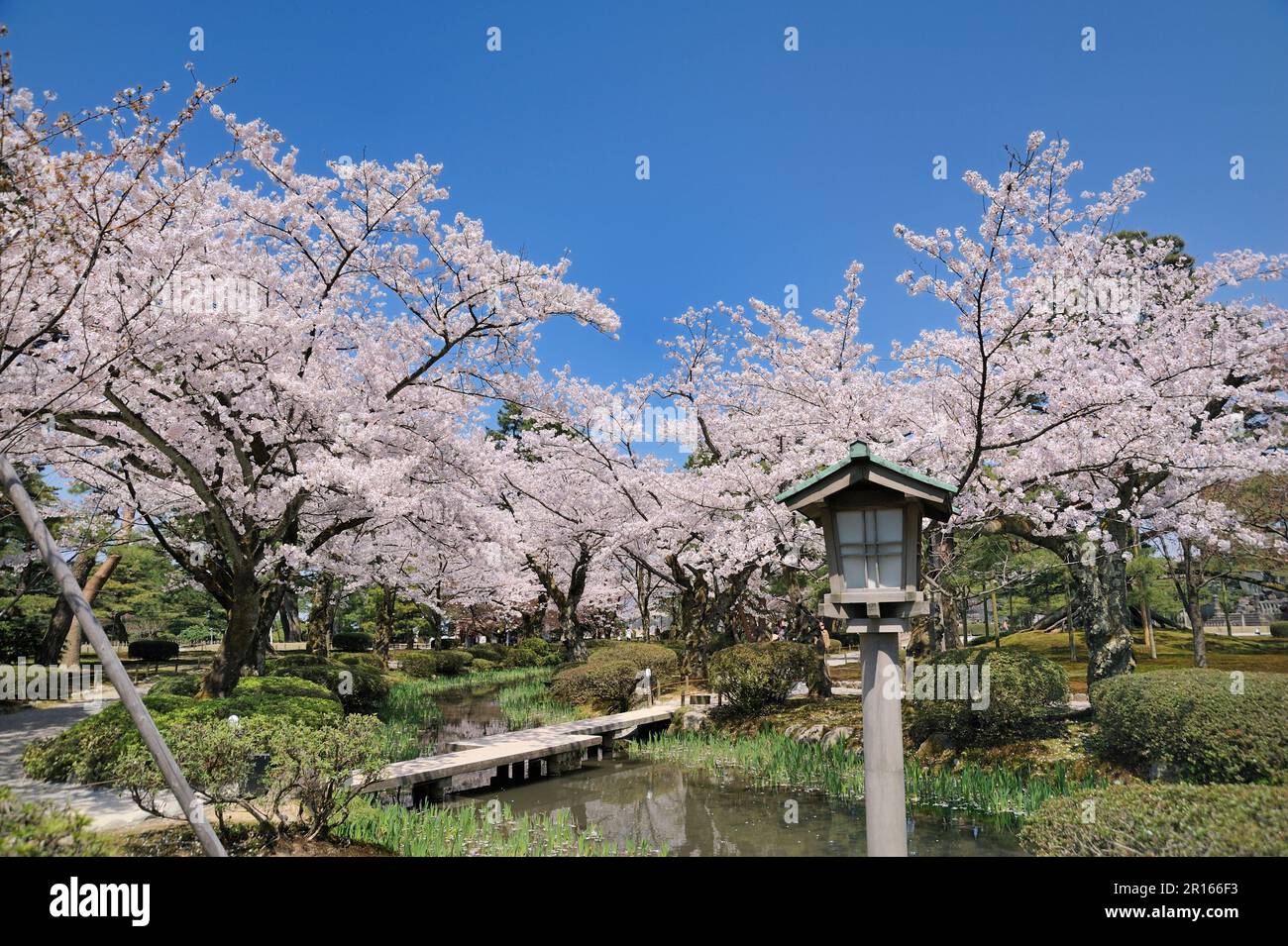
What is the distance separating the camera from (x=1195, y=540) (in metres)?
17.0

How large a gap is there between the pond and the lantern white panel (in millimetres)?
3904

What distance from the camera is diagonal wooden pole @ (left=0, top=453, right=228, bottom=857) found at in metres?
4.11

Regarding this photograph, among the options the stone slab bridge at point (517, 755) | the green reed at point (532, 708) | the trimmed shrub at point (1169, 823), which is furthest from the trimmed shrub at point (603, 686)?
the trimmed shrub at point (1169, 823)

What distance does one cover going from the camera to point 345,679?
14.5 metres

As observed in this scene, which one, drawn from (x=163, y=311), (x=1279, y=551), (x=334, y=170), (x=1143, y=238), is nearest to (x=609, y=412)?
(x=334, y=170)

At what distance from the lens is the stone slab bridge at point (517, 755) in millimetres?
9195

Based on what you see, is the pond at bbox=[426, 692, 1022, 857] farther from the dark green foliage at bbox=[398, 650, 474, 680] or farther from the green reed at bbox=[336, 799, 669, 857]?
the dark green foliage at bbox=[398, 650, 474, 680]

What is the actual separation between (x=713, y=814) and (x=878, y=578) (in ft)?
18.0

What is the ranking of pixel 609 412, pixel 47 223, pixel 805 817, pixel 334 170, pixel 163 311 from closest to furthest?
pixel 47 223 → pixel 163 311 → pixel 805 817 → pixel 334 170 → pixel 609 412

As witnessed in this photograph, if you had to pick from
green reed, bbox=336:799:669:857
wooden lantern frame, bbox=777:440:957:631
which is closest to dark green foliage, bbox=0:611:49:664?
green reed, bbox=336:799:669:857

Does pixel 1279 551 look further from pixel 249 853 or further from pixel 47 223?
pixel 47 223

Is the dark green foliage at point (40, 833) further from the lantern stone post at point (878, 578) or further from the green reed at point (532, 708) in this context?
the green reed at point (532, 708)

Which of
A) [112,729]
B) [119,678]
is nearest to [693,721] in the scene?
[112,729]
